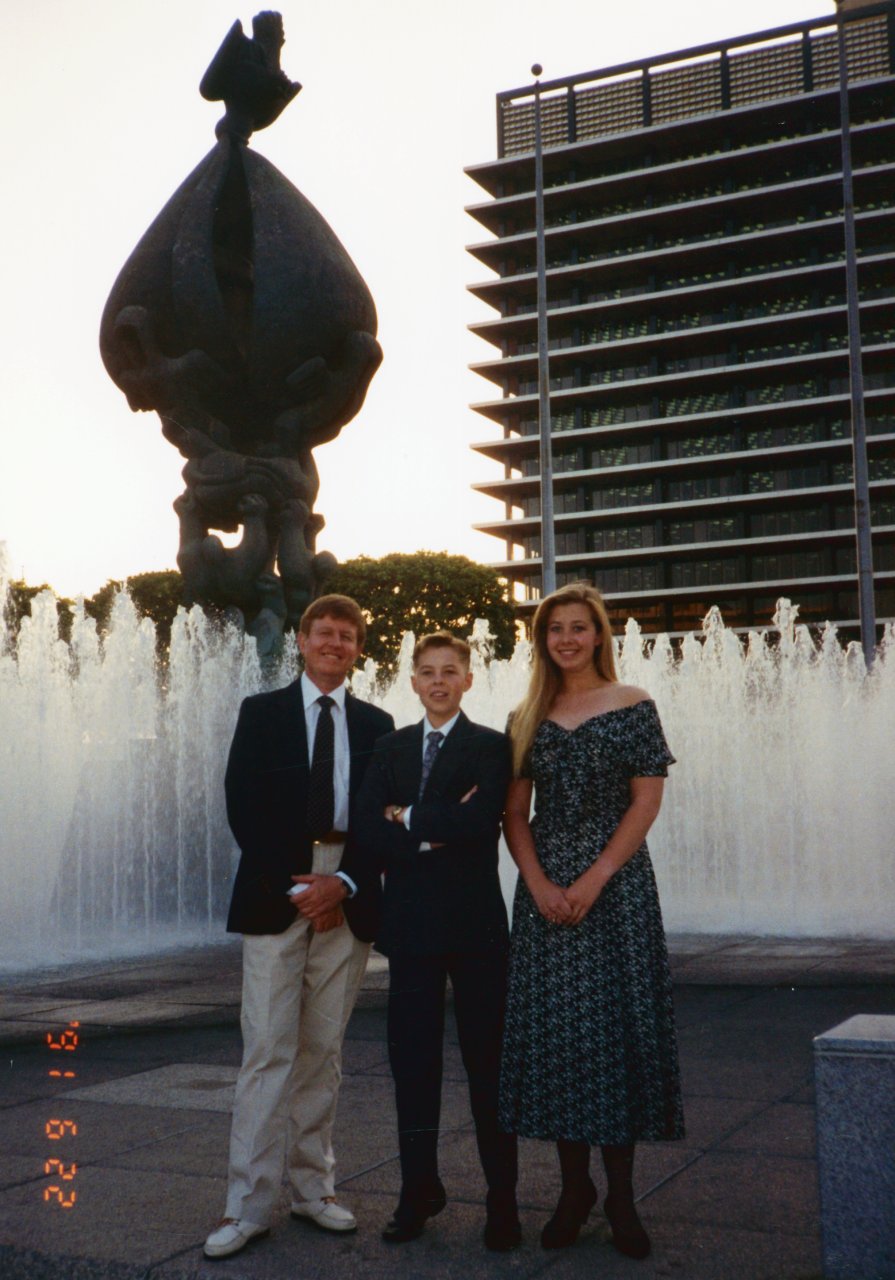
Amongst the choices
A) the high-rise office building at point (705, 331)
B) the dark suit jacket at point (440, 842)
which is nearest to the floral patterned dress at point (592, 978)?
the dark suit jacket at point (440, 842)

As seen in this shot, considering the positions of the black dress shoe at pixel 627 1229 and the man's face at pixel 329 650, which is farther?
the man's face at pixel 329 650

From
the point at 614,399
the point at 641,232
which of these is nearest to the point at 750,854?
the point at 614,399

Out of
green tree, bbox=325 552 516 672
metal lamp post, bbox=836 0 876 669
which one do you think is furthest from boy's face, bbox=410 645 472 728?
green tree, bbox=325 552 516 672

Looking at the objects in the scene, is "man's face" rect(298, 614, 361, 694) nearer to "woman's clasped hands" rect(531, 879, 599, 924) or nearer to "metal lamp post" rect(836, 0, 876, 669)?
"woman's clasped hands" rect(531, 879, 599, 924)

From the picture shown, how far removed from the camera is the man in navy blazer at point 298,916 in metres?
3.39

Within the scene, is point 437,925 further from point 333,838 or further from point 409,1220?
point 409,1220

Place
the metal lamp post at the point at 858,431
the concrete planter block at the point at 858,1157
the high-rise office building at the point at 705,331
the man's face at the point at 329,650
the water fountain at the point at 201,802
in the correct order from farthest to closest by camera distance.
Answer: the high-rise office building at the point at 705,331
the metal lamp post at the point at 858,431
the water fountain at the point at 201,802
the man's face at the point at 329,650
the concrete planter block at the point at 858,1157

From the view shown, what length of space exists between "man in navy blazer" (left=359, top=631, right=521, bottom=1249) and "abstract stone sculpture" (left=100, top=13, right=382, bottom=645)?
23.3 ft

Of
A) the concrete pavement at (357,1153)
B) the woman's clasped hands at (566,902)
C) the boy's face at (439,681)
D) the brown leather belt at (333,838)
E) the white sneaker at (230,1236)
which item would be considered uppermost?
the boy's face at (439,681)

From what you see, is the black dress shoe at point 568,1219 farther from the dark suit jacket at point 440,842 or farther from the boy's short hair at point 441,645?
the boy's short hair at point 441,645

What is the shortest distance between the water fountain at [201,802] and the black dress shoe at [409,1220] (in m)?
6.09

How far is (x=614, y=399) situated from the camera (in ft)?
213

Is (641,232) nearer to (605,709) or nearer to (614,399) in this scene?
(614,399)

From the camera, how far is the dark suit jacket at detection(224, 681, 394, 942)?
11.4ft
